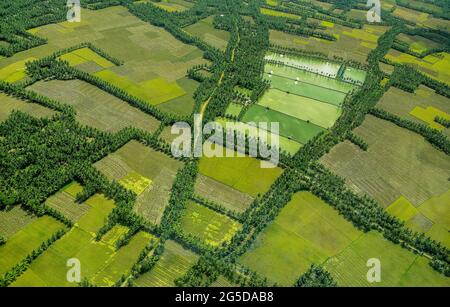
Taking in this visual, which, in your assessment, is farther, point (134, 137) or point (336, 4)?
point (336, 4)

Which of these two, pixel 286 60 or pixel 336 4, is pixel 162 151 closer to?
pixel 286 60

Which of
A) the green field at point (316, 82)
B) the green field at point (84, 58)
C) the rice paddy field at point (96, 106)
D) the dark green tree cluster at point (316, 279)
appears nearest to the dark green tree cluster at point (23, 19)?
the green field at point (84, 58)

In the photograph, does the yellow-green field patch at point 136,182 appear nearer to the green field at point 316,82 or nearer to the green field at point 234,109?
the green field at point 234,109

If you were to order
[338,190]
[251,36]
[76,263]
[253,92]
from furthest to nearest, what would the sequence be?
[251,36] → [253,92] → [338,190] → [76,263]

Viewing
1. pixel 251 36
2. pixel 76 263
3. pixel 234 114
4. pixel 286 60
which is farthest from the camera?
pixel 251 36

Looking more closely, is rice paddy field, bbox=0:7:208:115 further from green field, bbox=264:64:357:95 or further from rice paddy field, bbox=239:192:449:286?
rice paddy field, bbox=239:192:449:286

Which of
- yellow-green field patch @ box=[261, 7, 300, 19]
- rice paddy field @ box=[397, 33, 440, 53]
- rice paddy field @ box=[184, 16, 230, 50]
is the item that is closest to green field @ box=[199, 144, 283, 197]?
rice paddy field @ box=[184, 16, 230, 50]

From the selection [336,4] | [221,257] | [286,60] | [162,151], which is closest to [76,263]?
[221,257]
